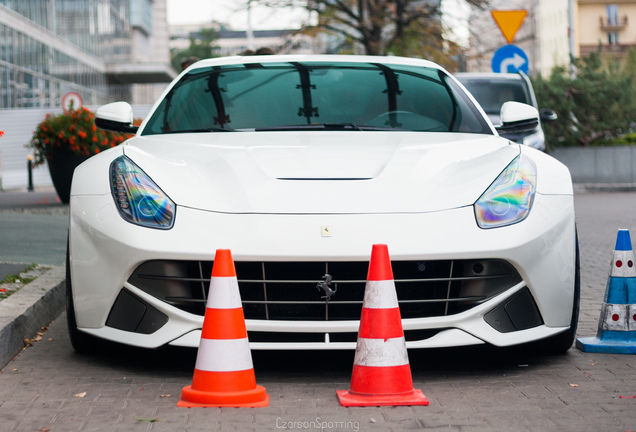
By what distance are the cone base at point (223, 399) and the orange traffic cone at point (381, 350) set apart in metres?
0.31

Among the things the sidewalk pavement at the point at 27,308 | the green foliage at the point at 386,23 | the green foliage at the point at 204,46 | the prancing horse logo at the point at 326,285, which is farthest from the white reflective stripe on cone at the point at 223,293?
the green foliage at the point at 204,46

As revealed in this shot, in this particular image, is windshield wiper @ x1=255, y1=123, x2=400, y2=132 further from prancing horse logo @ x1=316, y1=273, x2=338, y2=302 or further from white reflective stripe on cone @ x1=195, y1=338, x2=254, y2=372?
white reflective stripe on cone @ x1=195, y1=338, x2=254, y2=372

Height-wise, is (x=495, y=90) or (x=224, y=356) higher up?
(x=495, y=90)

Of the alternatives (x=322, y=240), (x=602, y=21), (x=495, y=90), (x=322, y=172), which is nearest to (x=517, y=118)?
(x=322, y=172)

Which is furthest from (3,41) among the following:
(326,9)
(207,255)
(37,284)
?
(207,255)

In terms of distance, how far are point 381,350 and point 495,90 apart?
1143cm

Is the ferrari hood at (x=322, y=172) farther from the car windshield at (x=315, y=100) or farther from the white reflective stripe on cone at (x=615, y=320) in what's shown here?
the white reflective stripe on cone at (x=615, y=320)

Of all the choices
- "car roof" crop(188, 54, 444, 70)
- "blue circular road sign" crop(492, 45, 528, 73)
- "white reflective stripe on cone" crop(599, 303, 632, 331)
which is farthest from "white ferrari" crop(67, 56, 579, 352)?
"blue circular road sign" crop(492, 45, 528, 73)

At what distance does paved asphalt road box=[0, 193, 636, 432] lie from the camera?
332 centimetres

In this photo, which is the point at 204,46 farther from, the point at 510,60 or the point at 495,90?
the point at 495,90

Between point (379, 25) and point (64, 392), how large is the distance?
21513mm

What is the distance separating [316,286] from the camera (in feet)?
12.6

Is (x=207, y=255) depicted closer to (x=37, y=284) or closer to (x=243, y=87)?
(x=243, y=87)

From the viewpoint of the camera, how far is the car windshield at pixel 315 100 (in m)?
5.09
